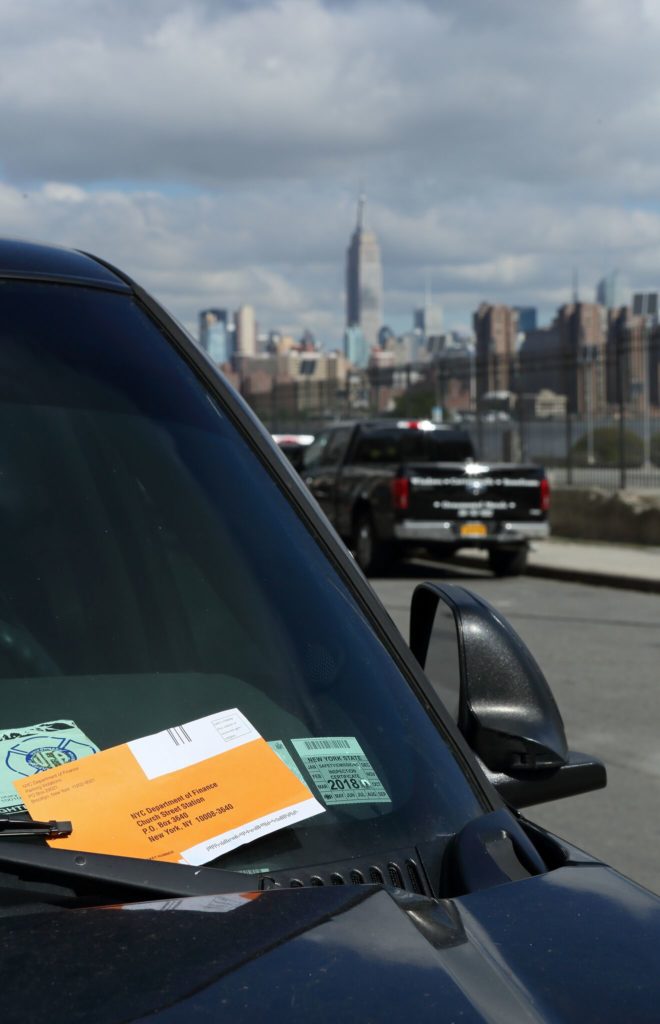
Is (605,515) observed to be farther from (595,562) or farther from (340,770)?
(340,770)

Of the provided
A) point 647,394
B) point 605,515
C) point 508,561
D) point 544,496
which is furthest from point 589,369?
point 508,561

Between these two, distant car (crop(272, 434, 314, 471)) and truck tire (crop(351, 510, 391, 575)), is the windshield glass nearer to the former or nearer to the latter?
truck tire (crop(351, 510, 391, 575))

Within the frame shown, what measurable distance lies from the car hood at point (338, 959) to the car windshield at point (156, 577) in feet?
1.20

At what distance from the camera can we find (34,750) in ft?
5.56

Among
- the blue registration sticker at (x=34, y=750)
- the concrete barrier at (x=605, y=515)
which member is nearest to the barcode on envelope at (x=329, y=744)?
the blue registration sticker at (x=34, y=750)

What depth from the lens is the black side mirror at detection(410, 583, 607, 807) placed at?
6.40ft

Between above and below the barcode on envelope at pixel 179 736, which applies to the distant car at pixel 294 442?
below

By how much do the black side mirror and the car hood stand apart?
1.67ft

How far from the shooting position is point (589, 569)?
670 inches

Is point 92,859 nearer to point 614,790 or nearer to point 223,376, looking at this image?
point 223,376

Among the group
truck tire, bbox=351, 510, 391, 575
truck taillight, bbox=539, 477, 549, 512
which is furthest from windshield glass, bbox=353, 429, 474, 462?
truck taillight, bbox=539, 477, 549, 512

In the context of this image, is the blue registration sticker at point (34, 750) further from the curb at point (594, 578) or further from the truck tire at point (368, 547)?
the truck tire at point (368, 547)

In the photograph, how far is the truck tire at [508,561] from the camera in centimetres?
1767

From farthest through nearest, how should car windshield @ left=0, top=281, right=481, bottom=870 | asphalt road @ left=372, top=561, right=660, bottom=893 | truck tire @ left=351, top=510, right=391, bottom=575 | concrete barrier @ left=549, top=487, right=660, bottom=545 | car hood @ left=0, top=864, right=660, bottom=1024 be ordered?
concrete barrier @ left=549, top=487, right=660, bottom=545 → truck tire @ left=351, top=510, right=391, bottom=575 → asphalt road @ left=372, top=561, right=660, bottom=893 → car windshield @ left=0, top=281, right=481, bottom=870 → car hood @ left=0, top=864, right=660, bottom=1024
